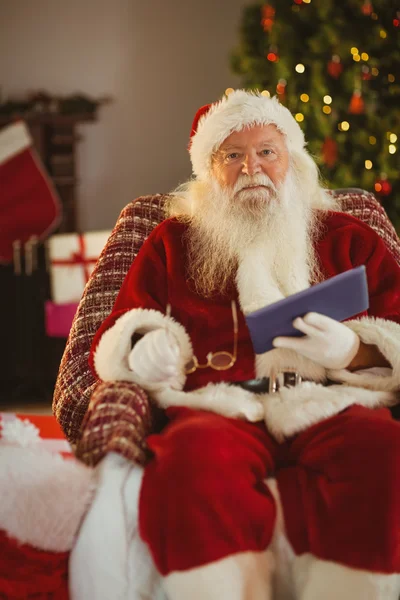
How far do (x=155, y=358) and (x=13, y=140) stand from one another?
3.16m

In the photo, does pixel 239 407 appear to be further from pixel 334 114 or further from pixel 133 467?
pixel 334 114

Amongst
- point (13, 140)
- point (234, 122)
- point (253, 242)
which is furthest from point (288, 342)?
point (13, 140)

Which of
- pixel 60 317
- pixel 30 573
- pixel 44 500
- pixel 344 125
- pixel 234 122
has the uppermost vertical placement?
pixel 234 122

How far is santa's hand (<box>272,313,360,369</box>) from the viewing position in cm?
159

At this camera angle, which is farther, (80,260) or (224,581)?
(80,260)

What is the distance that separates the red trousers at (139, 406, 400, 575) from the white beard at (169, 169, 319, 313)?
0.52 m

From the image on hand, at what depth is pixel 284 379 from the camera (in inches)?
68.3

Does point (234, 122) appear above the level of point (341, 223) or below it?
above

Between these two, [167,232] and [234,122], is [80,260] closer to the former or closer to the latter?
[167,232]

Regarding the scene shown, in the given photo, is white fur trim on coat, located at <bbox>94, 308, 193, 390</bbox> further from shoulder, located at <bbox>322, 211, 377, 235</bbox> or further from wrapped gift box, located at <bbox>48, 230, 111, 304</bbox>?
wrapped gift box, located at <bbox>48, 230, 111, 304</bbox>

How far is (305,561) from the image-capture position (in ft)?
4.42

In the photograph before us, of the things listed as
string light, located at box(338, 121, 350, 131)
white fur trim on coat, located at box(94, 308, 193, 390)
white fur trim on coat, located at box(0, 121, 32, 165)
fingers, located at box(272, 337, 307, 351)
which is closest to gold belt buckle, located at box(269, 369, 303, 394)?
fingers, located at box(272, 337, 307, 351)

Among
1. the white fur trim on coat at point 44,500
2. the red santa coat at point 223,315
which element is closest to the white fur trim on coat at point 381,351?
the red santa coat at point 223,315

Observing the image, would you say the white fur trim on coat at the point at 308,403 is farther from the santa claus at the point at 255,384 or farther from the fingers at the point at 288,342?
the fingers at the point at 288,342
